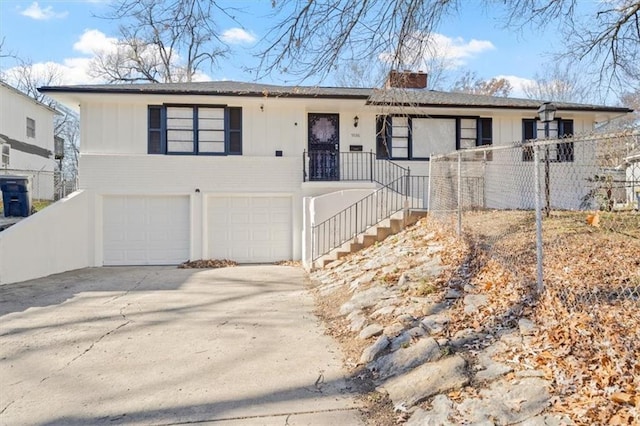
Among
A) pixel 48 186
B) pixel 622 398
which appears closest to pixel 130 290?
pixel 622 398

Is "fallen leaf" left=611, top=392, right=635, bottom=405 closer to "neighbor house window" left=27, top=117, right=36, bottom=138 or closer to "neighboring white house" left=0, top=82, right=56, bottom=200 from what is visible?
"neighboring white house" left=0, top=82, right=56, bottom=200

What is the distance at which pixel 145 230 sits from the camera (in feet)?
39.5

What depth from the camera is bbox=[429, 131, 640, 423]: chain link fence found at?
9.32 ft

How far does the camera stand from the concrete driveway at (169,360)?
3.27 metres

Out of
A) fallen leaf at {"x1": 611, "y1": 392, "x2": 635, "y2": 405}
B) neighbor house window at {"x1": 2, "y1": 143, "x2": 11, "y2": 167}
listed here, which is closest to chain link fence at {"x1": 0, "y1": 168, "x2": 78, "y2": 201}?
neighbor house window at {"x1": 2, "y1": 143, "x2": 11, "y2": 167}

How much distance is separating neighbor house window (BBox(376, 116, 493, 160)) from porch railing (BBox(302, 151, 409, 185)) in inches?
16.3

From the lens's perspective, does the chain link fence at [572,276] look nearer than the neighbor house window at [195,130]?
Yes

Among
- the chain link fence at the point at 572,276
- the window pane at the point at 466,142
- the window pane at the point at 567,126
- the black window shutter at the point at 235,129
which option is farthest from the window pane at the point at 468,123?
the black window shutter at the point at 235,129

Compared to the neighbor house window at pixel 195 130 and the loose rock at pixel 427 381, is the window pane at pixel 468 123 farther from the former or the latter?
the loose rock at pixel 427 381

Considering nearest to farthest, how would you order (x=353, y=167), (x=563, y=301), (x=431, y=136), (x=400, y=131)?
(x=563, y=301), (x=353, y=167), (x=400, y=131), (x=431, y=136)

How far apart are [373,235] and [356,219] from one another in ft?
3.24

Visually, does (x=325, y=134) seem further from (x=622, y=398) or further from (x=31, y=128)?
(x=31, y=128)

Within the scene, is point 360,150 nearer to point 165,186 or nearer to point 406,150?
point 406,150

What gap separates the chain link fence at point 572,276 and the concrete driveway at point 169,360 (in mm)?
1610
